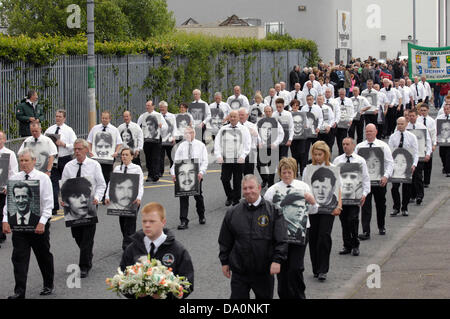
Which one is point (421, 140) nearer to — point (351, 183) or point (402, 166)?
point (402, 166)

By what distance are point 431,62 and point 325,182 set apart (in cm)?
1628

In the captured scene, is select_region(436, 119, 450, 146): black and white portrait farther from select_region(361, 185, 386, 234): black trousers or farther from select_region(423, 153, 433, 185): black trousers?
select_region(361, 185, 386, 234): black trousers

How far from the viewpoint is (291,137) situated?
20.4m

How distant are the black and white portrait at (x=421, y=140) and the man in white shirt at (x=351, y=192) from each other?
16.1 ft

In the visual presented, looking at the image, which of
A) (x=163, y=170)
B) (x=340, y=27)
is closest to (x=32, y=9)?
(x=340, y=27)

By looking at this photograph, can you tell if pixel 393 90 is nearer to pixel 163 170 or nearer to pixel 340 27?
pixel 163 170

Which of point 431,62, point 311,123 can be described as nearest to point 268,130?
point 311,123

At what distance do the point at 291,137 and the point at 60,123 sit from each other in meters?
5.58

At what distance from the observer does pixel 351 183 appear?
531 inches

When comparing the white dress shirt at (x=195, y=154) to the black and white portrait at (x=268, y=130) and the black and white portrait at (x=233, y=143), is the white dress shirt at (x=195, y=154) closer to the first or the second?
the black and white portrait at (x=233, y=143)

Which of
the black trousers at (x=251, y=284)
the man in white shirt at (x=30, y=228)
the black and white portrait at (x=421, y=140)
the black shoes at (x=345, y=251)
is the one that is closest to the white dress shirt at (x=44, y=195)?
the man in white shirt at (x=30, y=228)

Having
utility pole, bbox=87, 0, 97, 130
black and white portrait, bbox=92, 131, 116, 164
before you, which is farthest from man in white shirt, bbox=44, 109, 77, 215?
utility pole, bbox=87, 0, 97, 130

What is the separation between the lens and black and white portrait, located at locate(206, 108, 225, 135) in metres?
25.3

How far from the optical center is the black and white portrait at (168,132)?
2161cm
